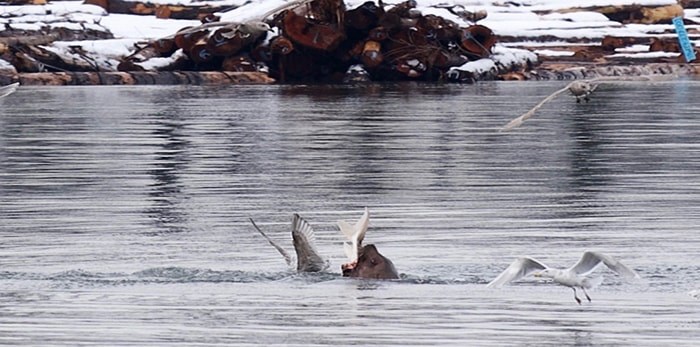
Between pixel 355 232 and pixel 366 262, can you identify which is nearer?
pixel 355 232

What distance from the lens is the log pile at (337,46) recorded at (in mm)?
44125

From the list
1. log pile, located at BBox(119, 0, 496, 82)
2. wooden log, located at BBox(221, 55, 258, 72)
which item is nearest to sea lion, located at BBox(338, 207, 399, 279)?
log pile, located at BBox(119, 0, 496, 82)

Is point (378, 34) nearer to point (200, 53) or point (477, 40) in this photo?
point (477, 40)

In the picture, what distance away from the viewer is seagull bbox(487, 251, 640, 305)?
34.1 ft

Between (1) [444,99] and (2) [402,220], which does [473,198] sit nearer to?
(2) [402,220]

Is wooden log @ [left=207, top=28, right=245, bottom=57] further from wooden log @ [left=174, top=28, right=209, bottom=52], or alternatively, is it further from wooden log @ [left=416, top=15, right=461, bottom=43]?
wooden log @ [left=416, top=15, right=461, bottom=43]

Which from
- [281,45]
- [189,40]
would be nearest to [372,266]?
[281,45]

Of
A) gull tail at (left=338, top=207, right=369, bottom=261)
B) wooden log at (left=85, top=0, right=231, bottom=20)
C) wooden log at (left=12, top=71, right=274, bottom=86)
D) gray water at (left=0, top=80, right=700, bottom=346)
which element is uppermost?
gull tail at (left=338, top=207, right=369, bottom=261)

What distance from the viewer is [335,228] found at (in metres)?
14.9

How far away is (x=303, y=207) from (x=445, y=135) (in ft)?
30.8

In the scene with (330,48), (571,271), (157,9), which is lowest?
(157,9)

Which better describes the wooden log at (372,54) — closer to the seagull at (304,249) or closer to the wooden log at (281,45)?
the wooden log at (281,45)

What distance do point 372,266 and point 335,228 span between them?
2.84 m

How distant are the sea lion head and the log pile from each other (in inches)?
1237
